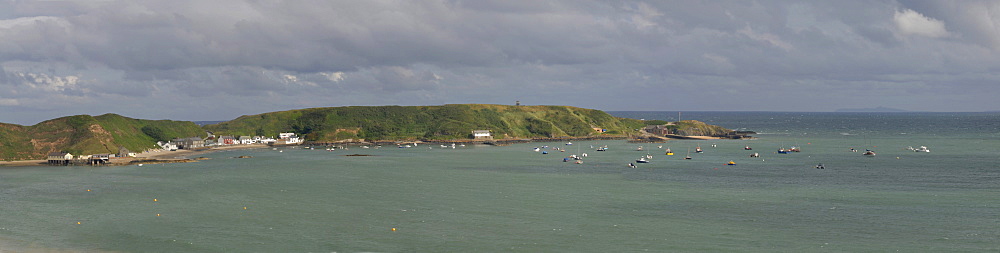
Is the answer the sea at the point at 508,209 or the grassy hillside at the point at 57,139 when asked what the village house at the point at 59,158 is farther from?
the sea at the point at 508,209

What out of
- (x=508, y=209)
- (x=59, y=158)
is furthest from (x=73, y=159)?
(x=508, y=209)

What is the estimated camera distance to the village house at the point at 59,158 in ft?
537

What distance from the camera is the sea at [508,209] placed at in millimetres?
65312

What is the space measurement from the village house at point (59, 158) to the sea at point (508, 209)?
49.7 feet

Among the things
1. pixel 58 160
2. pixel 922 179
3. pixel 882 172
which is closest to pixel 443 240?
pixel 922 179

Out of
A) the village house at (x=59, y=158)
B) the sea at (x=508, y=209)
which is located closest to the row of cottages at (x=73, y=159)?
the village house at (x=59, y=158)

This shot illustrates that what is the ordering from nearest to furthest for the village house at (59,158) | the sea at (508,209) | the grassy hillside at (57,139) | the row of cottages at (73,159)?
the sea at (508,209) → the village house at (59,158) → the row of cottages at (73,159) → the grassy hillside at (57,139)

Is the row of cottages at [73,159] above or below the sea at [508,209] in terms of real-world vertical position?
above

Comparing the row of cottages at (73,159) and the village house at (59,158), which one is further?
the row of cottages at (73,159)

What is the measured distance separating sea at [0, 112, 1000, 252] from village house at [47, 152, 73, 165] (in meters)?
15.2

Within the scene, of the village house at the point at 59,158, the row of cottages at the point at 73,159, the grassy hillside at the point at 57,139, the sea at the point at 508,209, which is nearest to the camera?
the sea at the point at 508,209

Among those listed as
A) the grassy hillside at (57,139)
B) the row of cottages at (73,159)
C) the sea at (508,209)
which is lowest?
the sea at (508,209)

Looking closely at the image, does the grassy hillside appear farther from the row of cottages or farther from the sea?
the sea

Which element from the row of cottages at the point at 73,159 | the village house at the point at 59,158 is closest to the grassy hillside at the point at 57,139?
the row of cottages at the point at 73,159
